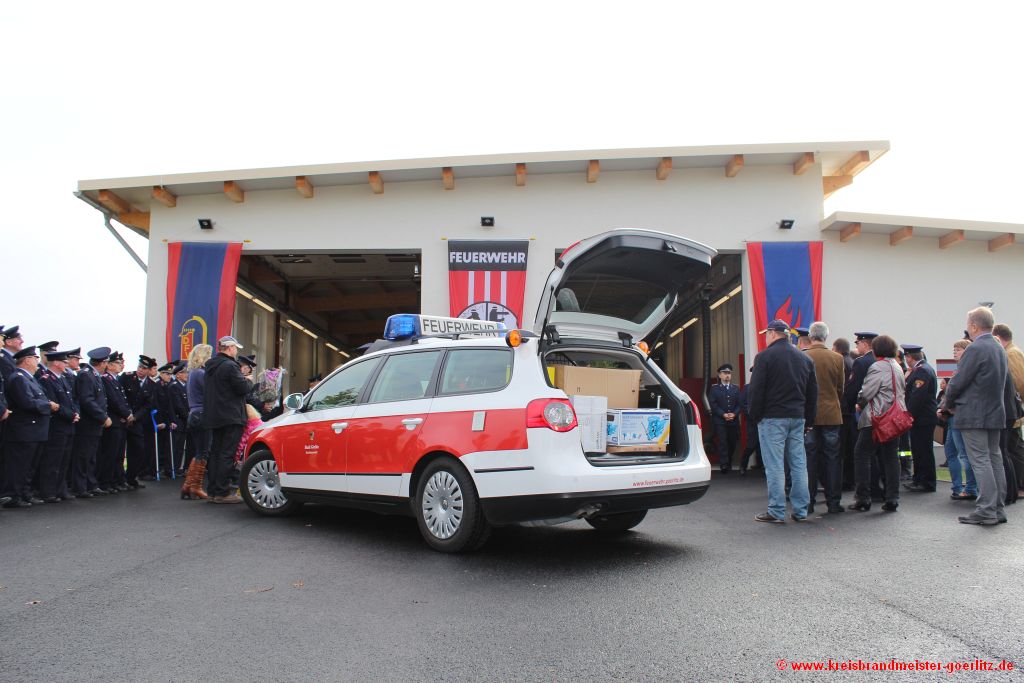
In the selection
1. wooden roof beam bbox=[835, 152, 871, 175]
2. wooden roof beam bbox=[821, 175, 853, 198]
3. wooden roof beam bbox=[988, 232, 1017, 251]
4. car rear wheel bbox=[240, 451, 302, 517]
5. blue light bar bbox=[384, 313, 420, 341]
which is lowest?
car rear wheel bbox=[240, 451, 302, 517]

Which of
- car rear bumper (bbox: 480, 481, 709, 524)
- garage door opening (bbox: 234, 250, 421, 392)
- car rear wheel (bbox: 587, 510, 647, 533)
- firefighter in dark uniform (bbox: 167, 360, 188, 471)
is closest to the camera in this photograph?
car rear bumper (bbox: 480, 481, 709, 524)

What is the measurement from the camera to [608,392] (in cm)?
604

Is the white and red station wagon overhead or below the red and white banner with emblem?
below

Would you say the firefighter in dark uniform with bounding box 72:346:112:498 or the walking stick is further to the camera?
the walking stick

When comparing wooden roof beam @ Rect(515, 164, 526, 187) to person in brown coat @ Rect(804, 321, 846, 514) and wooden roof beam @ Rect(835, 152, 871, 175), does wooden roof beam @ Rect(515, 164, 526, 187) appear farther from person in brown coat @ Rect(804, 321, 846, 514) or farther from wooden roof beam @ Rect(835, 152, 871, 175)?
person in brown coat @ Rect(804, 321, 846, 514)

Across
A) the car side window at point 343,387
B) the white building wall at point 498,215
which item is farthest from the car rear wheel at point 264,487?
the white building wall at point 498,215

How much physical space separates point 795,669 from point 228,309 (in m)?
13.1

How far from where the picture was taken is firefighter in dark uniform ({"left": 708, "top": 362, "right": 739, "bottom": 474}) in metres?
13.1

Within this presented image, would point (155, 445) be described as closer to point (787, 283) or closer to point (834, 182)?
point (787, 283)

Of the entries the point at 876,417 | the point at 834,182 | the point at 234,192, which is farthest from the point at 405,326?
the point at 834,182

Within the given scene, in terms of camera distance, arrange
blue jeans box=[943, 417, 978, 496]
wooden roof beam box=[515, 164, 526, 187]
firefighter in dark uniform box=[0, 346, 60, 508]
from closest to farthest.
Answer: firefighter in dark uniform box=[0, 346, 60, 508] → blue jeans box=[943, 417, 978, 496] → wooden roof beam box=[515, 164, 526, 187]

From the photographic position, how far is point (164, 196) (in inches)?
557

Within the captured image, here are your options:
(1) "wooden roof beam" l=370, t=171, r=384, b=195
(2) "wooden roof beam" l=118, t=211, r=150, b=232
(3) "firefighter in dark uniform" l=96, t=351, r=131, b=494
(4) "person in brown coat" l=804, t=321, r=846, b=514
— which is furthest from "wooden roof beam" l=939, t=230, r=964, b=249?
(2) "wooden roof beam" l=118, t=211, r=150, b=232

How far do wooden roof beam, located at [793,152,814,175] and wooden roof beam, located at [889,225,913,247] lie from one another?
195 centimetres
